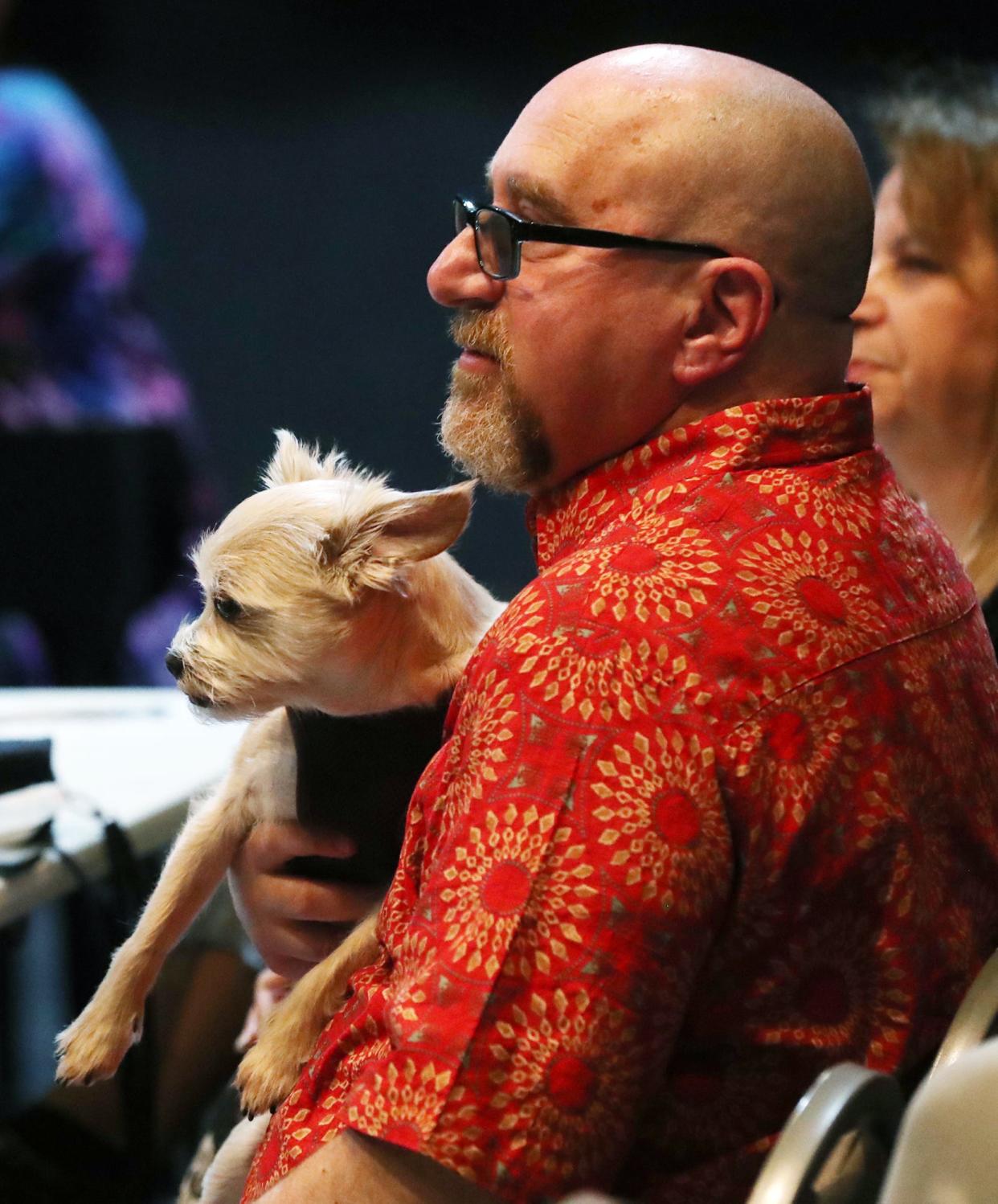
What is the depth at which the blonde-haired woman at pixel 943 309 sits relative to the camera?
1.97 meters

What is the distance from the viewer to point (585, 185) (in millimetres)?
1172

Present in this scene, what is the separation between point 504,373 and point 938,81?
1.19 meters

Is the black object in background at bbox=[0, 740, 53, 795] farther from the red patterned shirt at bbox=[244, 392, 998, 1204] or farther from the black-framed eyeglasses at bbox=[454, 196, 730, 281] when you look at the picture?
the black-framed eyeglasses at bbox=[454, 196, 730, 281]

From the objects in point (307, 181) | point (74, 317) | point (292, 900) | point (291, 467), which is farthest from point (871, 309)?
point (74, 317)

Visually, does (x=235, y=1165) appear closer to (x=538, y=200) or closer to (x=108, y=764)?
(x=108, y=764)

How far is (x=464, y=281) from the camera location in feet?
4.12

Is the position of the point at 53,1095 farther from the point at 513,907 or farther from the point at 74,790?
the point at 513,907

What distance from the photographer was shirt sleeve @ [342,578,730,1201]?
0.93m

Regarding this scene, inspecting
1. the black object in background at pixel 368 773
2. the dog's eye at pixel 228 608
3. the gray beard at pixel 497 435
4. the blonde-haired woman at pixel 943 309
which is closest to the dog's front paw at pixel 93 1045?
the black object in background at pixel 368 773

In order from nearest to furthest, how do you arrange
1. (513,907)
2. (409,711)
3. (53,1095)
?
(513,907), (409,711), (53,1095)

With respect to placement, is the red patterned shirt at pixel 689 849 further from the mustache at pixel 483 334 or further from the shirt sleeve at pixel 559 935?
the mustache at pixel 483 334

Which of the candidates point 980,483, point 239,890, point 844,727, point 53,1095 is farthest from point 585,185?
point 53,1095

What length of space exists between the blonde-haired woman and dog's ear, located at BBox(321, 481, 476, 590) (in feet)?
2.81

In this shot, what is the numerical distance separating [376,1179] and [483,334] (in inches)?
26.1
